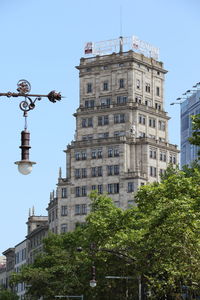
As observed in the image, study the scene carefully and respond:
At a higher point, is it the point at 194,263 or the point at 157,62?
the point at 157,62

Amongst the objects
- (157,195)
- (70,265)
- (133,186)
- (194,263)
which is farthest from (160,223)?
(133,186)

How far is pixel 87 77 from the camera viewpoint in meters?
186

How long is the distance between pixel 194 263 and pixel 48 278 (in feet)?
187

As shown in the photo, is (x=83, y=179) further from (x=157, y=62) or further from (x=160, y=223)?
(x=160, y=223)

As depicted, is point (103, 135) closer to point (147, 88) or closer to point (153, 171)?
point (153, 171)

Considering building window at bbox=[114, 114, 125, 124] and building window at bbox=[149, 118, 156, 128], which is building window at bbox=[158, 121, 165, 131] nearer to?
building window at bbox=[149, 118, 156, 128]

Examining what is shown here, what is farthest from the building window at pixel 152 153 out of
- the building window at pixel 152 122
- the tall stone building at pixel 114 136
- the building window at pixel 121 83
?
the building window at pixel 121 83

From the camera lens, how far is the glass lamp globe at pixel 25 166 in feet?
104

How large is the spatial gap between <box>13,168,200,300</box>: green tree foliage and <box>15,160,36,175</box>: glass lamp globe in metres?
33.4

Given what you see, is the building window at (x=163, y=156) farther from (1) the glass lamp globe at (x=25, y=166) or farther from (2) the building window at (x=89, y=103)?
(1) the glass lamp globe at (x=25, y=166)

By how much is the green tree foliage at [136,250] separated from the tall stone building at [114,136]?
4602cm

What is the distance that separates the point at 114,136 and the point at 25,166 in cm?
14775

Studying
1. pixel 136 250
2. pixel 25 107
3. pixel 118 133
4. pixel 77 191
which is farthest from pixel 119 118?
pixel 25 107

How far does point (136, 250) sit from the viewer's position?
3182 inches
